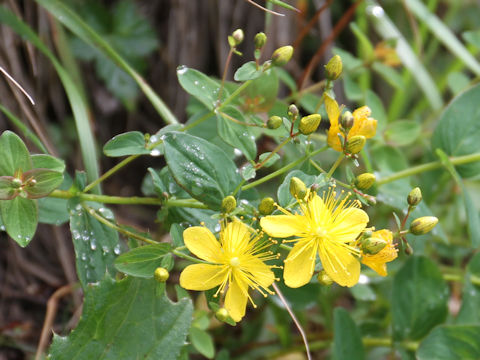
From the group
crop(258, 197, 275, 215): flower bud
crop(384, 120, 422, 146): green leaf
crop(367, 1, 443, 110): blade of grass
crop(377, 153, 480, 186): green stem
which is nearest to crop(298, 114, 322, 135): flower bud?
crop(258, 197, 275, 215): flower bud

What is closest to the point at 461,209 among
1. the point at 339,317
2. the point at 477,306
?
the point at 477,306

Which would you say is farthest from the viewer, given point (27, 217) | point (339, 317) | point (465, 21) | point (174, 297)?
point (465, 21)

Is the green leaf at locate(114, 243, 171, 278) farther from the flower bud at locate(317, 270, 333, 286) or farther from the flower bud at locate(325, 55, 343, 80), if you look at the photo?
the flower bud at locate(325, 55, 343, 80)

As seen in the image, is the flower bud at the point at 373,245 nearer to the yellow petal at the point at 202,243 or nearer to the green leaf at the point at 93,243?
the yellow petal at the point at 202,243

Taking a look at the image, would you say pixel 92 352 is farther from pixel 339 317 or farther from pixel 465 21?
pixel 465 21

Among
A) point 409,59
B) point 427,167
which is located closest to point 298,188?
point 427,167

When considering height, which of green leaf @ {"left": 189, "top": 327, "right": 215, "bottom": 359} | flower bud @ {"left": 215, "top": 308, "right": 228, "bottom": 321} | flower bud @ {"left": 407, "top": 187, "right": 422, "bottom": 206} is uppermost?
flower bud @ {"left": 407, "top": 187, "right": 422, "bottom": 206}

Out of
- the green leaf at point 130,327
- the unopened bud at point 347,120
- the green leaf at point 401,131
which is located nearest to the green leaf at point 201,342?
the green leaf at point 130,327
